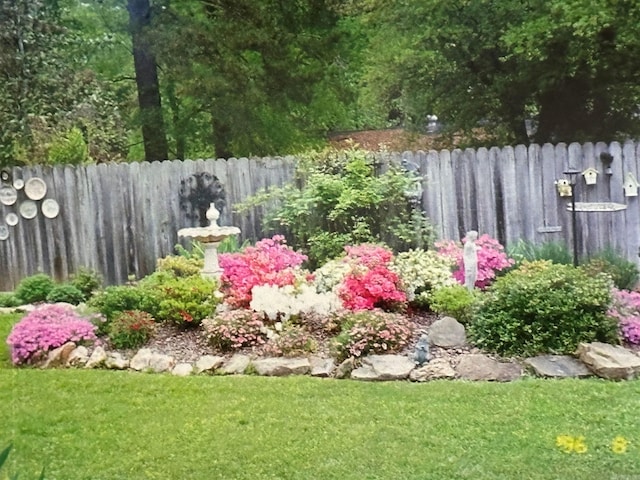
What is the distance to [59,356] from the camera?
5820mm

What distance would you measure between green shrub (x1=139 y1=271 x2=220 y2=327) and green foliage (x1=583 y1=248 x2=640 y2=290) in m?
3.43

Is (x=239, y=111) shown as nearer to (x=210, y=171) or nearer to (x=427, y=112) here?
(x=210, y=171)

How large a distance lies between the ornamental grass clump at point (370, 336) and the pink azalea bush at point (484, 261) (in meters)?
1.62

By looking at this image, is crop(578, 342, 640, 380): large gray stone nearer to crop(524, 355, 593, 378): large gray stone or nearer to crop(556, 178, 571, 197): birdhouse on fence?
crop(524, 355, 593, 378): large gray stone

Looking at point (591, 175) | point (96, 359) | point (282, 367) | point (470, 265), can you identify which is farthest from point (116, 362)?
point (591, 175)

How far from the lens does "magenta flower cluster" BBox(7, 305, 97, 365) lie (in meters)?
5.87

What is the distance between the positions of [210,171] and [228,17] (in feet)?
13.1

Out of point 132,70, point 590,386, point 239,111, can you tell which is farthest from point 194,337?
point 132,70

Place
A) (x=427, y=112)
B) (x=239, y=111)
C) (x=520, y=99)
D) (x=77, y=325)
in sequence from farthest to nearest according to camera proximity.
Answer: (x=427, y=112) → (x=520, y=99) → (x=239, y=111) → (x=77, y=325)

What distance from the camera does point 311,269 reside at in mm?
8484

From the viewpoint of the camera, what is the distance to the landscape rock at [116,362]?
5.68 m

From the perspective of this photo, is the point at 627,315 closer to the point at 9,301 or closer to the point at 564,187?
the point at 564,187

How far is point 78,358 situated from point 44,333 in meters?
0.41

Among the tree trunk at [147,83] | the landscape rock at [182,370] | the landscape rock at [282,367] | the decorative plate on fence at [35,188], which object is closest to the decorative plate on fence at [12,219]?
the decorative plate on fence at [35,188]
